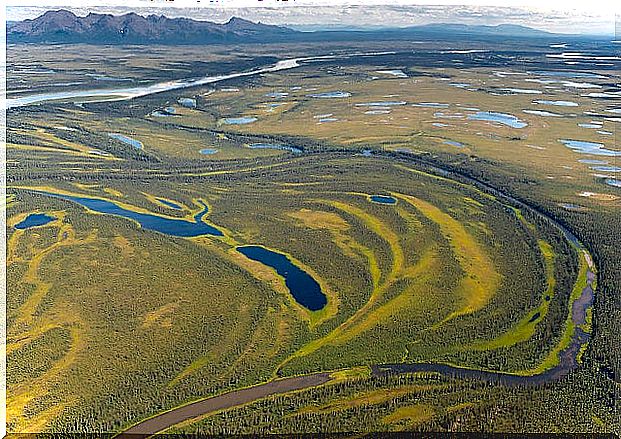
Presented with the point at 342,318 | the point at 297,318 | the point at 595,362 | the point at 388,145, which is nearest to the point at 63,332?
the point at 297,318

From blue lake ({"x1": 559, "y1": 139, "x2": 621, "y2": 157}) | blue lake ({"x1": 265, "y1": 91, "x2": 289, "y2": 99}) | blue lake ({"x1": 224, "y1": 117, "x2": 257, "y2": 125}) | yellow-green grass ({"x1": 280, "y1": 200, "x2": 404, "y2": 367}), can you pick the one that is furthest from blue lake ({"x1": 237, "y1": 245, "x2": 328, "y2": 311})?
blue lake ({"x1": 265, "y1": 91, "x2": 289, "y2": 99})

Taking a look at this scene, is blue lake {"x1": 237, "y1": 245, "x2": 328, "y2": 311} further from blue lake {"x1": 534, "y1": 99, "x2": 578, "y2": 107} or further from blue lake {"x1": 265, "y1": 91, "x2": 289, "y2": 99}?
blue lake {"x1": 534, "y1": 99, "x2": 578, "y2": 107}

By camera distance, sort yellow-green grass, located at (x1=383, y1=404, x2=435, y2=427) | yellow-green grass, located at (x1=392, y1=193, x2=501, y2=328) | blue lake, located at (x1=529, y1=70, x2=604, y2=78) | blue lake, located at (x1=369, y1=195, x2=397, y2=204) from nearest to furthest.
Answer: yellow-green grass, located at (x1=383, y1=404, x2=435, y2=427) < yellow-green grass, located at (x1=392, y1=193, x2=501, y2=328) < blue lake, located at (x1=369, y1=195, x2=397, y2=204) < blue lake, located at (x1=529, y1=70, x2=604, y2=78)

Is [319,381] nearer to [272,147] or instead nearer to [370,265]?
[370,265]

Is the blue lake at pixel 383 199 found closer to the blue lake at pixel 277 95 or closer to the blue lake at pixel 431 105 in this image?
the blue lake at pixel 431 105

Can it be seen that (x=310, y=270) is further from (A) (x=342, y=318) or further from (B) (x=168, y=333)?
(B) (x=168, y=333)

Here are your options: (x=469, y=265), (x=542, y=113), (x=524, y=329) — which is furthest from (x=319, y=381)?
(x=542, y=113)
